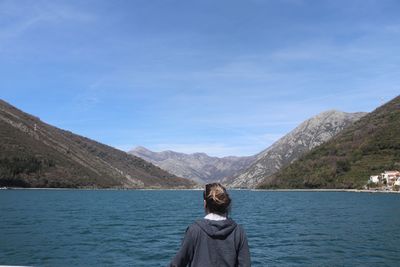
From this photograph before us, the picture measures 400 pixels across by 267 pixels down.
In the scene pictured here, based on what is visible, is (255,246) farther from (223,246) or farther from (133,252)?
(223,246)

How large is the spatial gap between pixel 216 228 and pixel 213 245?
0.28 metres

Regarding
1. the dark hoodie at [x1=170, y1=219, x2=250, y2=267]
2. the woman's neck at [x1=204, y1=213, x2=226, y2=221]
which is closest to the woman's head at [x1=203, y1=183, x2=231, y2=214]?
the woman's neck at [x1=204, y1=213, x2=226, y2=221]

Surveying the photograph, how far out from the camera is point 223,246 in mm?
7168

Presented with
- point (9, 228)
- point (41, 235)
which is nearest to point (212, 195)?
point (41, 235)

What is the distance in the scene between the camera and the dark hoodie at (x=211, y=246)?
7.11 m

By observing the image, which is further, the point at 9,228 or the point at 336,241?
the point at 9,228

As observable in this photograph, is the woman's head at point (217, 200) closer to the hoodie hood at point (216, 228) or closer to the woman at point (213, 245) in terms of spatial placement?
the woman at point (213, 245)

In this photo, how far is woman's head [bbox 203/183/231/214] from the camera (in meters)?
7.28

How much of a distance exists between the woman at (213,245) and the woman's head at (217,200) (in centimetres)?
6

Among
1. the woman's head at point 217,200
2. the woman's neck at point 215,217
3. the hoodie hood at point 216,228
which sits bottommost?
the hoodie hood at point 216,228

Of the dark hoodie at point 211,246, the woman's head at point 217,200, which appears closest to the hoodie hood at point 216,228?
the dark hoodie at point 211,246

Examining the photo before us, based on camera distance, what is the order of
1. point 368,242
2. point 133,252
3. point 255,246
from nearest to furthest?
point 133,252 < point 255,246 < point 368,242

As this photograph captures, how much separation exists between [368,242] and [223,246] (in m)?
45.8

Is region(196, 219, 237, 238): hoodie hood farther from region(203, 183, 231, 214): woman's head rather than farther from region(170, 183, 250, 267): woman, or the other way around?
region(203, 183, 231, 214): woman's head
